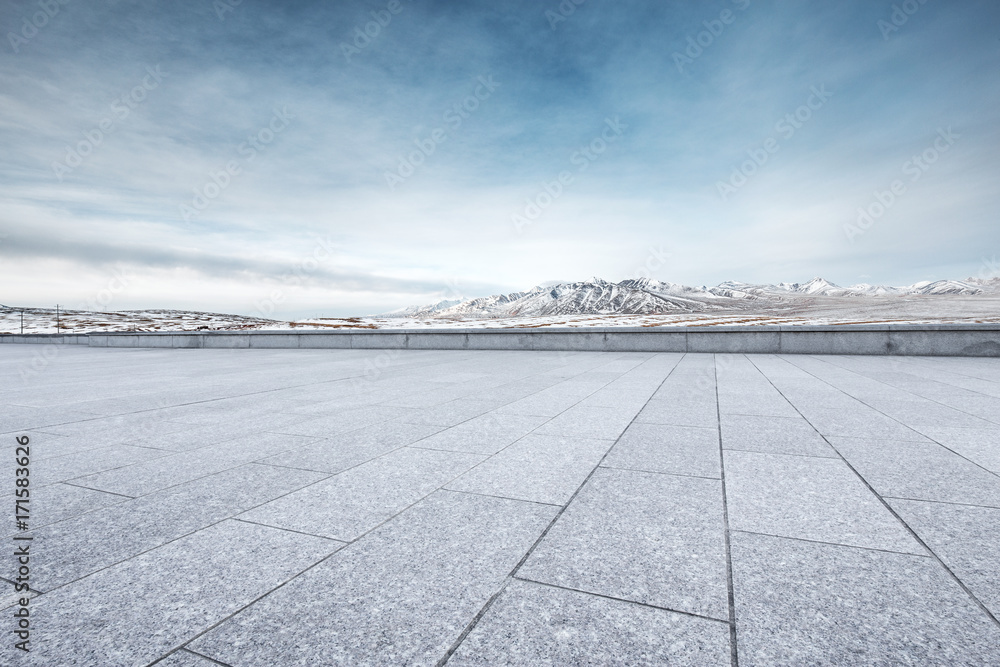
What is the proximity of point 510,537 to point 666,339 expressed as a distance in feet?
43.7

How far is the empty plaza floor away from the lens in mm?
Answer: 1883

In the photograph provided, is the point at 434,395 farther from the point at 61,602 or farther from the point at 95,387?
the point at 95,387

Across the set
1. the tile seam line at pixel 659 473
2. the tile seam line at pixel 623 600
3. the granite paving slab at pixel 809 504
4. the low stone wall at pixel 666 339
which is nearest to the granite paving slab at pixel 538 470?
the tile seam line at pixel 659 473

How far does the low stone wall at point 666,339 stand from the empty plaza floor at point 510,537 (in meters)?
7.90

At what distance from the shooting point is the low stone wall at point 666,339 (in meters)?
12.2

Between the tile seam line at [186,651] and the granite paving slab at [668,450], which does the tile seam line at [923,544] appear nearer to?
the granite paving slab at [668,450]

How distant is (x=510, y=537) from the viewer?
270cm

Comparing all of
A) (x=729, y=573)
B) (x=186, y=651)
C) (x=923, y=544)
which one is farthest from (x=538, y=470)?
(x=186, y=651)

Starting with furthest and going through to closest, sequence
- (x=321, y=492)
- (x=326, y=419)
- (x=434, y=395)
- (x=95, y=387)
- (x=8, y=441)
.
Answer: (x=95, y=387) < (x=434, y=395) < (x=326, y=419) < (x=8, y=441) < (x=321, y=492)

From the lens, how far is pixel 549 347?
16219 millimetres

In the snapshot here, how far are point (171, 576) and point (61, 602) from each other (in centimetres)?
41

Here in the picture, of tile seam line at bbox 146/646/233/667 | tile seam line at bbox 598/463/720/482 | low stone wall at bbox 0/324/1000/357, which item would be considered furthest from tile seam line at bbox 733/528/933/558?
low stone wall at bbox 0/324/1000/357

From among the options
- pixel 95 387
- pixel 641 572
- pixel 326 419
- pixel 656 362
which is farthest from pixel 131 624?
pixel 656 362

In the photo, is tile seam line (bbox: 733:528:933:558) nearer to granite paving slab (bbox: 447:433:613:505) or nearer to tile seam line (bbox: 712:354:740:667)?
tile seam line (bbox: 712:354:740:667)
